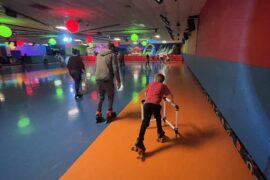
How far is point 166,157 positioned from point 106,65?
1874 millimetres

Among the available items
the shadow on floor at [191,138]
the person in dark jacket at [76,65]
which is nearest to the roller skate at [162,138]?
the shadow on floor at [191,138]

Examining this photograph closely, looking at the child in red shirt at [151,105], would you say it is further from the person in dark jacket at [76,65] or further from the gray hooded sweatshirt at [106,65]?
the person in dark jacket at [76,65]

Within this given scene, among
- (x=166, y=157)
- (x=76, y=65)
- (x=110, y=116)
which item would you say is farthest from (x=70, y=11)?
(x=166, y=157)

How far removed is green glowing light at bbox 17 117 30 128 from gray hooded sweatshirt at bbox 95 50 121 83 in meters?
1.54

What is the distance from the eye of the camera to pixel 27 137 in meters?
2.71

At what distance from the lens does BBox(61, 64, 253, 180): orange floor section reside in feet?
6.02

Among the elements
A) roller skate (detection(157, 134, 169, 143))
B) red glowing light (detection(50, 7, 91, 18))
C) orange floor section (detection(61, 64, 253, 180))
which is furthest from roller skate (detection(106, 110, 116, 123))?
red glowing light (detection(50, 7, 91, 18))

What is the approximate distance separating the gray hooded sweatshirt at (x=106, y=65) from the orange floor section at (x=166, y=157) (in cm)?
86

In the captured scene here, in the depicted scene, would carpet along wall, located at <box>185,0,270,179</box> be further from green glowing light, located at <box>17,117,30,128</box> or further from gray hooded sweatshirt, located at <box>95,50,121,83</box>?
green glowing light, located at <box>17,117,30,128</box>

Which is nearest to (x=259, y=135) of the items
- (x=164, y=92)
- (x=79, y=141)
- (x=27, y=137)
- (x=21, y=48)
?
(x=164, y=92)

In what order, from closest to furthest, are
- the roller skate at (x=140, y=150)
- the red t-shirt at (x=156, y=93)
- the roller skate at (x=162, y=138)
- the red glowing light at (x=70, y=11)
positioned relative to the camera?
the roller skate at (x=140, y=150) < the red t-shirt at (x=156, y=93) < the roller skate at (x=162, y=138) < the red glowing light at (x=70, y=11)

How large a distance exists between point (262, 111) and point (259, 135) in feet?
0.78

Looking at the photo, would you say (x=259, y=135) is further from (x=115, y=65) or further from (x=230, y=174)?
(x=115, y=65)

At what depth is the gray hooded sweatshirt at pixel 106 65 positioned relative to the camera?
3220 millimetres
